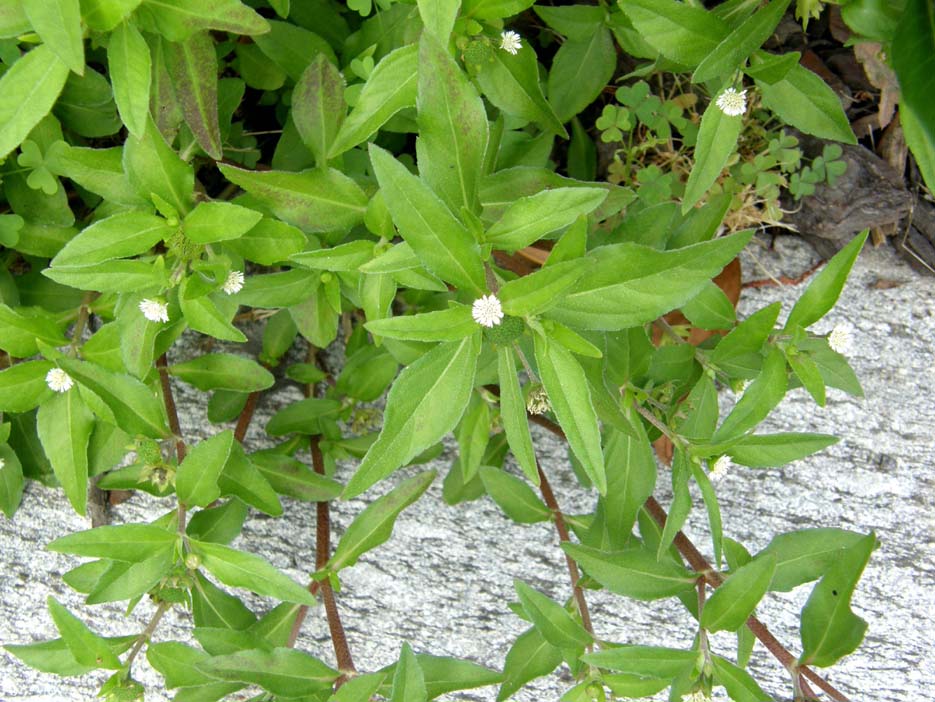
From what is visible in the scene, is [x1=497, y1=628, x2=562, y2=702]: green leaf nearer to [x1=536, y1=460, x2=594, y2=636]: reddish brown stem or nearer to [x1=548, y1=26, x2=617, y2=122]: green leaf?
[x1=536, y1=460, x2=594, y2=636]: reddish brown stem

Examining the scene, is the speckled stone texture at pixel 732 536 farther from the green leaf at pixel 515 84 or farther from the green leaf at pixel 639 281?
the green leaf at pixel 639 281

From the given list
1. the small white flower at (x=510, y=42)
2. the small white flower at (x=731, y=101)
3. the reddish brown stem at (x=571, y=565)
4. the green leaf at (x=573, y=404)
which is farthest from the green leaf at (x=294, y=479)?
the small white flower at (x=731, y=101)

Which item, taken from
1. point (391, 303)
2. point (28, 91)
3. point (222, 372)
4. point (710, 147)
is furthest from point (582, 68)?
point (28, 91)

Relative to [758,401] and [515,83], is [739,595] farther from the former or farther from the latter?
[515,83]

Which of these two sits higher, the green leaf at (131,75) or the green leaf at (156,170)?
the green leaf at (131,75)

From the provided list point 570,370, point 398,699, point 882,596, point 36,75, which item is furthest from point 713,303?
point 36,75

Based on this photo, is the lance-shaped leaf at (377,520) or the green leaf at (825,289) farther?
the lance-shaped leaf at (377,520)

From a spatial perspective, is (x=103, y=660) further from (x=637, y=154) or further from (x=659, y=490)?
(x=637, y=154)
